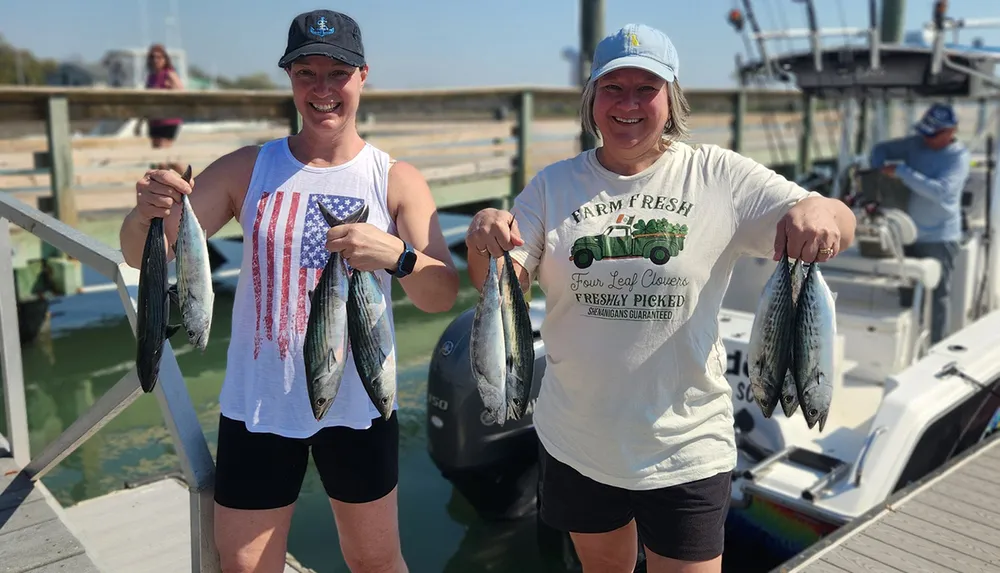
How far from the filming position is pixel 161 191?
1.87 m

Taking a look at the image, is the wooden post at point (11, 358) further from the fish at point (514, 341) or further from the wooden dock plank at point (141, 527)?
the fish at point (514, 341)

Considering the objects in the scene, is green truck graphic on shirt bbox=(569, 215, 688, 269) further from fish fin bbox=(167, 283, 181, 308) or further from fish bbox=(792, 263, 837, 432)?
fish fin bbox=(167, 283, 181, 308)

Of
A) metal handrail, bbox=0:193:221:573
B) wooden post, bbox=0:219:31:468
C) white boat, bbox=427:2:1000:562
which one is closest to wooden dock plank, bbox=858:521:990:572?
white boat, bbox=427:2:1000:562

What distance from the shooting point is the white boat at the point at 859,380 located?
12.5ft

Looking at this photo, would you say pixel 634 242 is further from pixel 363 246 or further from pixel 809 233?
pixel 363 246

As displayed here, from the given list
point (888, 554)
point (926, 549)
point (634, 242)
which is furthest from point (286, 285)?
point (926, 549)

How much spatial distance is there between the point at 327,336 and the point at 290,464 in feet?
1.38

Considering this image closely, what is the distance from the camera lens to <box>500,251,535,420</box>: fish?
6.27 ft

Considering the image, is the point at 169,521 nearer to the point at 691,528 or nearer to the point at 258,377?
the point at 258,377

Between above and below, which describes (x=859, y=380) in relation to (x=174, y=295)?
below

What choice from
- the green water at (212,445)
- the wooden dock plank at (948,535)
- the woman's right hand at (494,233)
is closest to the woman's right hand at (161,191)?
the woman's right hand at (494,233)

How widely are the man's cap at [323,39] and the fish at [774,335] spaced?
3.68 ft

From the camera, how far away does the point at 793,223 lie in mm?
1753

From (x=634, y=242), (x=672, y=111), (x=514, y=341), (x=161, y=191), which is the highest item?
(x=672, y=111)
